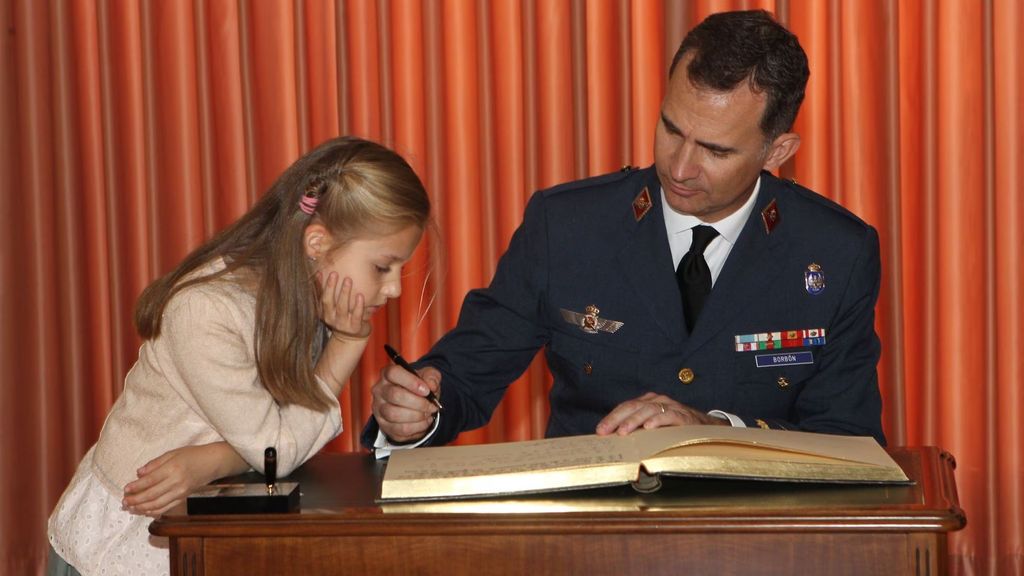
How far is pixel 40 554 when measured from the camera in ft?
11.6

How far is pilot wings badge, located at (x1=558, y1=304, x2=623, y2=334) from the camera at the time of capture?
7.78 feet

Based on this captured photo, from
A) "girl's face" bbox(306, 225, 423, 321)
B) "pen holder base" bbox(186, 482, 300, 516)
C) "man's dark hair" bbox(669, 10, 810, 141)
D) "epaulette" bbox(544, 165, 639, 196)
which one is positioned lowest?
"pen holder base" bbox(186, 482, 300, 516)

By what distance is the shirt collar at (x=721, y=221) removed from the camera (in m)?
2.38

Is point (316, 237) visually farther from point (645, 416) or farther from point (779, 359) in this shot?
point (779, 359)

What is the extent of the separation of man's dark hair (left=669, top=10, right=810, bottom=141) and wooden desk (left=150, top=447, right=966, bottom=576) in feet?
2.93

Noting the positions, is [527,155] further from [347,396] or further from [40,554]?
[40,554]

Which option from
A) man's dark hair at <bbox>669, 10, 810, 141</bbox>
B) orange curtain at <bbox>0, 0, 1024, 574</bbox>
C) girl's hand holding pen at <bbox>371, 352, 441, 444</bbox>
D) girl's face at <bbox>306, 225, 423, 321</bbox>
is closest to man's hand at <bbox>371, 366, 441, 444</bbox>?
girl's hand holding pen at <bbox>371, 352, 441, 444</bbox>

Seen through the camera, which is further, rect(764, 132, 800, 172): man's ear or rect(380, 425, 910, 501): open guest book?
rect(764, 132, 800, 172): man's ear

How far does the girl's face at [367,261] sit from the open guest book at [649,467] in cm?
46

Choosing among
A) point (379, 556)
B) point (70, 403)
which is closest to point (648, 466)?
point (379, 556)

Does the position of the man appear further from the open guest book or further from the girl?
the open guest book

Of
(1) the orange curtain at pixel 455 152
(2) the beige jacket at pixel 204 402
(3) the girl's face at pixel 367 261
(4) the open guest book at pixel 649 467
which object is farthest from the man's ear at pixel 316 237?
(1) the orange curtain at pixel 455 152

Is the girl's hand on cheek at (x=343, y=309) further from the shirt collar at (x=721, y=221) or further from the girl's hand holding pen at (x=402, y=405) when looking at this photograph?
the shirt collar at (x=721, y=221)

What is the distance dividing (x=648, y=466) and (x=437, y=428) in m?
0.62
